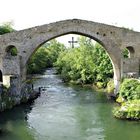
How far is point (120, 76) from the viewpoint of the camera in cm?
3556

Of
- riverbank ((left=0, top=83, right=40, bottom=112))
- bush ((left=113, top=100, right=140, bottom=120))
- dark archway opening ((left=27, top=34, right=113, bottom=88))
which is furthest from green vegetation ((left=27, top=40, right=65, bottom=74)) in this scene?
bush ((left=113, top=100, right=140, bottom=120))

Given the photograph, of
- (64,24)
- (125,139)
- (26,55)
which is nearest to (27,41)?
(26,55)

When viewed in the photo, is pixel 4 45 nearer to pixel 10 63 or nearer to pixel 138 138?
pixel 10 63

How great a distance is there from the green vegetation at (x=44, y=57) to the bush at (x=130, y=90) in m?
25.5

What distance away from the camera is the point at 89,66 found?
46.2 metres

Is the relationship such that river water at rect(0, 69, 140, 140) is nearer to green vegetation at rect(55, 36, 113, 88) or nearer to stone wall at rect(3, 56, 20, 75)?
stone wall at rect(3, 56, 20, 75)

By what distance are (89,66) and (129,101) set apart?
17933 millimetres

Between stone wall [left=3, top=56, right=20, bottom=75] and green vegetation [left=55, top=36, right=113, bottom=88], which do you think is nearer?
stone wall [left=3, top=56, right=20, bottom=75]

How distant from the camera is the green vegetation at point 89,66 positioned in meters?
41.7

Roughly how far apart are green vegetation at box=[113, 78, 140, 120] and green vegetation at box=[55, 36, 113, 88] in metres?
9.02

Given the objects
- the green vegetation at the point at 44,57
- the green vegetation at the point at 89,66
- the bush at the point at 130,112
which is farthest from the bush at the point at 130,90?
the green vegetation at the point at 44,57

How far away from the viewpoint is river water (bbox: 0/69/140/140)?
23.6 meters

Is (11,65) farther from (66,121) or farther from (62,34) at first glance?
(66,121)

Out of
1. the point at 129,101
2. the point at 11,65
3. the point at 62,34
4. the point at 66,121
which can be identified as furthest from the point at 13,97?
the point at 129,101
